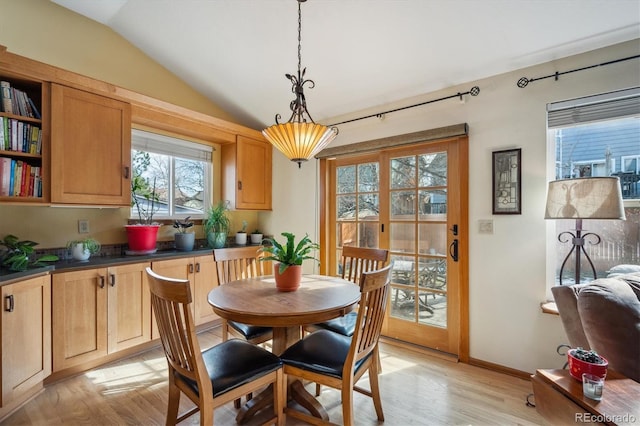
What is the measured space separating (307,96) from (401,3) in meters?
1.41

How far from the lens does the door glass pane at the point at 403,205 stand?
2928 millimetres

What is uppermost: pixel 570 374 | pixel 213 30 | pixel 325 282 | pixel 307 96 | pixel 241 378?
pixel 213 30

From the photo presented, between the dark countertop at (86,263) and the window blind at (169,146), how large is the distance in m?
1.13

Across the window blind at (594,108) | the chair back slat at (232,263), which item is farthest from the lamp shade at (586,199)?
the chair back slat at (232,263)

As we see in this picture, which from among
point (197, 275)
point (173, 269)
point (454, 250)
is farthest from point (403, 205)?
point (173, 269)

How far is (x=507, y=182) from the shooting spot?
2379 millimetres

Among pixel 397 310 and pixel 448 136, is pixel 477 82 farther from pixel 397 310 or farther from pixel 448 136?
pixel 397 310

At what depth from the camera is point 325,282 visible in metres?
2.25

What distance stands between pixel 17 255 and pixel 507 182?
368 centimetres

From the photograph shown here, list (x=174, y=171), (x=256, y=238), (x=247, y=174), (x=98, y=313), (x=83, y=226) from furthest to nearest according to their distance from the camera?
(x=256, y=238), (x=247, y=174), (x=174, y=171), (x=83, y=226), (x=98, y=313)

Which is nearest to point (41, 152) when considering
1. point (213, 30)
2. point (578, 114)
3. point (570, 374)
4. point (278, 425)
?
point (213, 30)

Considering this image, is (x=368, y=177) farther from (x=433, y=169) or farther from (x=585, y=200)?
(x=585, y=200)

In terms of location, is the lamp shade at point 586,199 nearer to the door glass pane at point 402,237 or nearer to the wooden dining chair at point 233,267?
the door glass pane at point 402,237

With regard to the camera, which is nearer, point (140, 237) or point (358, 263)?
point (358, 263)
